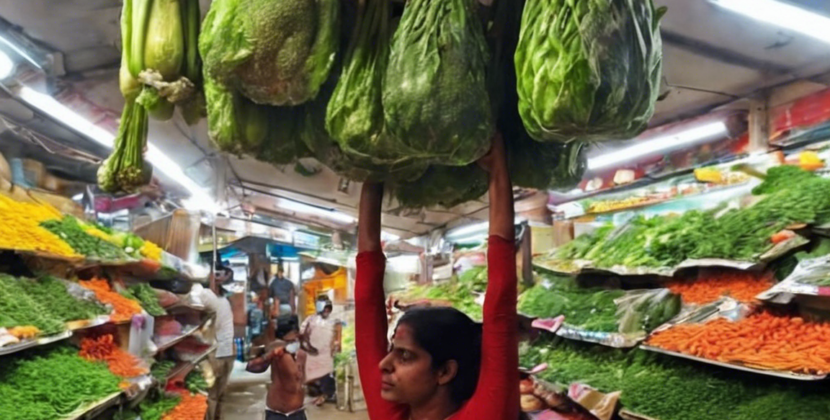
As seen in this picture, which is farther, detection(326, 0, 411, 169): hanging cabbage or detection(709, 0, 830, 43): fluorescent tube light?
detection(709, 0, 830, 43): fluorescent tube light

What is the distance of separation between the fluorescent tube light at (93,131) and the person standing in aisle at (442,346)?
4.17 ft

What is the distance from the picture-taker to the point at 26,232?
395cm

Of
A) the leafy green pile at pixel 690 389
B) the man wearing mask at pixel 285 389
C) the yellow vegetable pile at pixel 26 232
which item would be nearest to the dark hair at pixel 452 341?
the leafy green pile at pixel 690 389

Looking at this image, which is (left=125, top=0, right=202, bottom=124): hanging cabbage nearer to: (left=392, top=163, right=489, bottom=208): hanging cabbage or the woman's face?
(left=392, top=163, right=489, bottom=208): hanging cabbage

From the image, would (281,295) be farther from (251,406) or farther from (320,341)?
(320,341)

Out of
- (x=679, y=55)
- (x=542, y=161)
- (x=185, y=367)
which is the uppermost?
(x=679, y=55)

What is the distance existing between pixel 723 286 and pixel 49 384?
3.91 m

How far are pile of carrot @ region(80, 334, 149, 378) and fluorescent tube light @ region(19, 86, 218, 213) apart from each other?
1.42 m

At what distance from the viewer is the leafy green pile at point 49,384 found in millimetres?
3273

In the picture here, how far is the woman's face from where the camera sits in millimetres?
1706

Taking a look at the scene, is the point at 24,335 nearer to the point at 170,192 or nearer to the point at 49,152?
the point at 49,152

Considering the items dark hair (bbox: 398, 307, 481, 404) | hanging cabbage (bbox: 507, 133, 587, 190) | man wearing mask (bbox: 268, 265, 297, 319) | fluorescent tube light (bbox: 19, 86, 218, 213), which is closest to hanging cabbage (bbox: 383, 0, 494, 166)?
hanging cabbage (bbox: 507, 133, 587, 190)

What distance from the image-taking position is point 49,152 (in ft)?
19.2

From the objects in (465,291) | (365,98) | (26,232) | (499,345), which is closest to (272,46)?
(365,98)
